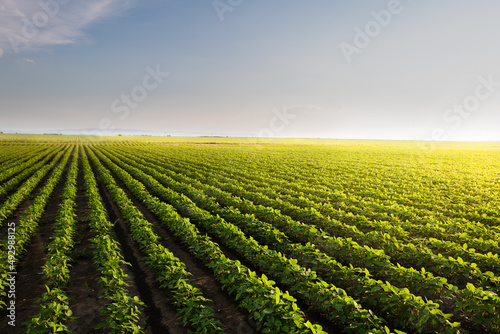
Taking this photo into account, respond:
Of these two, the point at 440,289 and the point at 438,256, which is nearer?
the point at 440,289

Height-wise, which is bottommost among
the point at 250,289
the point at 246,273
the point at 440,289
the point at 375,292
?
the point at 246,273

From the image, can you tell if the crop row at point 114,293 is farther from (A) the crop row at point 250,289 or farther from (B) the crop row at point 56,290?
(A) the crop row at point 250,289

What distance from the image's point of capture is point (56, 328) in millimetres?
4230

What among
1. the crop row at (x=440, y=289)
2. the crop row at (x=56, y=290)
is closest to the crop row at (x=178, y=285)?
the crop row at (x=56, y=290)

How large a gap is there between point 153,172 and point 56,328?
1978 centimetres

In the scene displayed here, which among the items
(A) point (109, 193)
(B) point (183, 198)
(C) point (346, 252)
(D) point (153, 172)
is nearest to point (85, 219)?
(B) point (183, 198)

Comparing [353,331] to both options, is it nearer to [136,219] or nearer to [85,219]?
[136,219]

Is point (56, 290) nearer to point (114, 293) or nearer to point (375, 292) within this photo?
point (114, 293)

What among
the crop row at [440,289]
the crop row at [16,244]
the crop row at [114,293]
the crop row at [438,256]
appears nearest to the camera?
the crop row at [114,293]

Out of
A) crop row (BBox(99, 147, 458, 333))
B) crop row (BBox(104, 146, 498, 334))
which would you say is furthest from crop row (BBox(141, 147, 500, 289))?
crop row (BBox(99, 147, 458, 333))

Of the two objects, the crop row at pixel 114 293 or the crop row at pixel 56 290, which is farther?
the crop row at pixel 114 293

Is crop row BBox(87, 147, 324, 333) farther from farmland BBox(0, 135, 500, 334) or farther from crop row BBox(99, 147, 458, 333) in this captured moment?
crop row BBox(99, 147, 458, 333)

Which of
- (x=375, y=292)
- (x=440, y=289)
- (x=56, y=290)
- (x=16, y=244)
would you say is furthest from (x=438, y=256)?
(x=16, y=244)

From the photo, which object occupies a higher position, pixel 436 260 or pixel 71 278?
pixel 436 260
